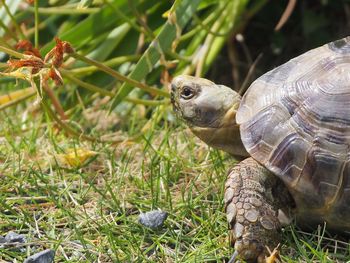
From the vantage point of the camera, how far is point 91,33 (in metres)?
2.95

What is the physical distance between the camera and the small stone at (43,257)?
1.79 meters

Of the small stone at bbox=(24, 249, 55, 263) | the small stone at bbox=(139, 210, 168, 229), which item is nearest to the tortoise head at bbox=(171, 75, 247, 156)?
the small stone at bbox=(139, 210, 168, 229)

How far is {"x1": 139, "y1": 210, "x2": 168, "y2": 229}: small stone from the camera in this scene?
196 cm

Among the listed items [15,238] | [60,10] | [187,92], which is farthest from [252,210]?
[60,10]

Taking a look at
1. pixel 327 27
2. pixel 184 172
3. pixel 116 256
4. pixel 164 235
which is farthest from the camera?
pixel 327 27

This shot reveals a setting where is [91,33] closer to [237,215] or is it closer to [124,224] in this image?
[124,224]

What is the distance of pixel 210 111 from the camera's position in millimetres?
2125

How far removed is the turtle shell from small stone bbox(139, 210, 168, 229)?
292 millimetres

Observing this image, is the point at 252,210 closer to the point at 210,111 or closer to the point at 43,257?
the point at 210,111

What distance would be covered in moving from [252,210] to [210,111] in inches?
15.2

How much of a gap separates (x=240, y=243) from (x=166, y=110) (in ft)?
3.62

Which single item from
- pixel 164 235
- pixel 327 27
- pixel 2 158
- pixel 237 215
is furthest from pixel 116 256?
pixel 327 27

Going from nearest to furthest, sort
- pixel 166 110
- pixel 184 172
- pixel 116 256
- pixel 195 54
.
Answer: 1. pixel 116 256
2. pixel 184 172
3. pixel 166 110
4. pixel 195 54

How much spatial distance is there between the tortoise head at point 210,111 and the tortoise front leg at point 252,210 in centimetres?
19
